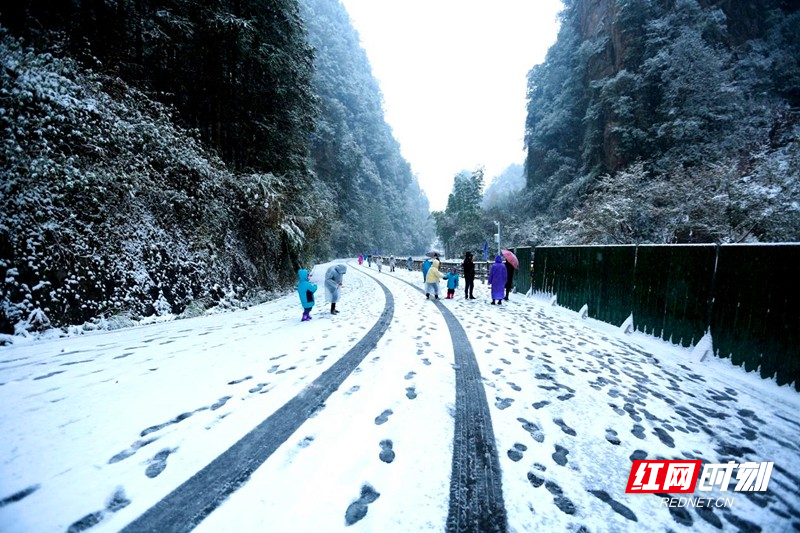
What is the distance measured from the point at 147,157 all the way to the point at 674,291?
1173 cm

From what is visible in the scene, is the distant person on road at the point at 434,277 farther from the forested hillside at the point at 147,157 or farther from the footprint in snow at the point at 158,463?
the footprint in snow at the point at 158,463

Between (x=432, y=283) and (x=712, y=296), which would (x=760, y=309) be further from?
(x=432, y=283)

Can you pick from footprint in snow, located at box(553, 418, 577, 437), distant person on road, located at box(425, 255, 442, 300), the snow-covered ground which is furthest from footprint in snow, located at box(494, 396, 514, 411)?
distant person on road, located at box(425, 255, 442, 300)

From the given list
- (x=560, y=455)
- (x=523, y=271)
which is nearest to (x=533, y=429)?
(x=560, y=455)

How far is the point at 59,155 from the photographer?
201 inches

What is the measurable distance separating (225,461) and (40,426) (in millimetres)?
1823

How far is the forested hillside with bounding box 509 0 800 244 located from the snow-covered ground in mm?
10734

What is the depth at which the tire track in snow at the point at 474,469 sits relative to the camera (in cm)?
164

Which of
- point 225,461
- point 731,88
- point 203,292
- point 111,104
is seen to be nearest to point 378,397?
point 225,461

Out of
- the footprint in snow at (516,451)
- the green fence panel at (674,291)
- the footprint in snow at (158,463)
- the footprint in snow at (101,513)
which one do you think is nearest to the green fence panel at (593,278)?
the green fence panel at (674,291)

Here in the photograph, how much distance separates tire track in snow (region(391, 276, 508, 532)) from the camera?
64.7 inches

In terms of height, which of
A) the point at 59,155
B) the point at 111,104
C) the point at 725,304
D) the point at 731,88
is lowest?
the point at 725,304

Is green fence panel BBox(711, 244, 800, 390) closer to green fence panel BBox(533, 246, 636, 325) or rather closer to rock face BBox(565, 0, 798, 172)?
green fence panel BBox(533, 246, 636, 325)

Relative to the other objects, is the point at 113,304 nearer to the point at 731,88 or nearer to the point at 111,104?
the point at 111,104
